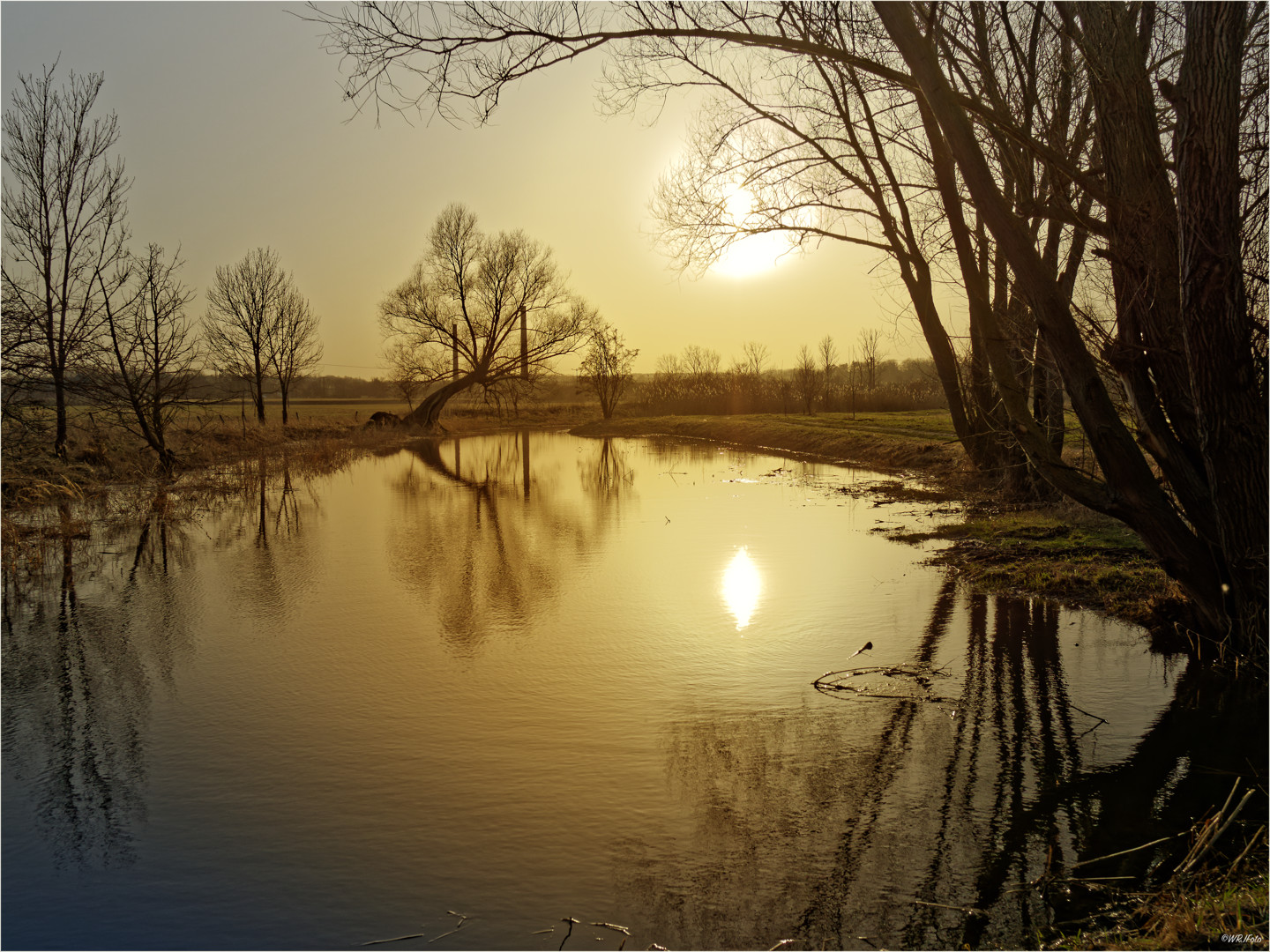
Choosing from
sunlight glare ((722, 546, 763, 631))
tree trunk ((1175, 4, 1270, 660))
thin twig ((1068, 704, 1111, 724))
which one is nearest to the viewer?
tree trunk ((1175, 4, 1270, 660))

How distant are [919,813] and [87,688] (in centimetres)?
569

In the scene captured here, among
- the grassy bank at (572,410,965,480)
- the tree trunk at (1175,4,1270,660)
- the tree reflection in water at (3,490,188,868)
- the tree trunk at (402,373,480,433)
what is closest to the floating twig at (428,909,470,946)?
the tree reflection in water at (3,490,188,868)

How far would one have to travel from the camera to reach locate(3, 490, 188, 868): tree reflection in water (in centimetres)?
460

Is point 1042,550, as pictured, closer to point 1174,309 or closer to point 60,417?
point 1174,309

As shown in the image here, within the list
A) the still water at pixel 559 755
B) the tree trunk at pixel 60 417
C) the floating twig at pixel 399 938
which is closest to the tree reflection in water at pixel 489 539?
the still water at pixel 559 755

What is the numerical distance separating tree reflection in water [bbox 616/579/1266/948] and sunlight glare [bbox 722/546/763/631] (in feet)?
7.87

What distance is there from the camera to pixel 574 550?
471 inches

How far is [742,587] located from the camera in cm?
955

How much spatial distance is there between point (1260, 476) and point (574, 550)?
26.1ft

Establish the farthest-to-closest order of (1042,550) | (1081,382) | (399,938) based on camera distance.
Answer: (1042,550)
(1081,382)
(399,938)

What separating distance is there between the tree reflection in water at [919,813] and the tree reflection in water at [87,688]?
2679 millimetres

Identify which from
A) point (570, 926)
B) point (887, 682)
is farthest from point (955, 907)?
point (887, 682)

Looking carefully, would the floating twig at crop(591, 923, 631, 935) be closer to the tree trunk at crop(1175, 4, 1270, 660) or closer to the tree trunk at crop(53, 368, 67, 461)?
the tree trunk at crop(1175, 4, 1270, 660)

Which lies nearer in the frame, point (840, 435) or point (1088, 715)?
point (1088, 715)
